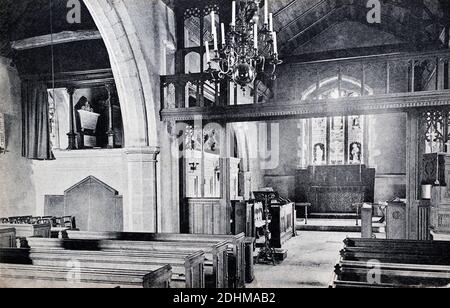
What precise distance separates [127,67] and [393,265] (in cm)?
463

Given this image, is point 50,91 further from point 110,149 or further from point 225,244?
point 225,244

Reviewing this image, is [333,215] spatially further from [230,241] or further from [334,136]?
[230,241]

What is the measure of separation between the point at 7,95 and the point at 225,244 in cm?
525

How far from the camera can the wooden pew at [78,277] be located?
120 inches

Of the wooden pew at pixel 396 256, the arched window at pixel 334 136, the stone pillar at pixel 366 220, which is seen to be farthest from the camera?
the arched window at pixel 334 136

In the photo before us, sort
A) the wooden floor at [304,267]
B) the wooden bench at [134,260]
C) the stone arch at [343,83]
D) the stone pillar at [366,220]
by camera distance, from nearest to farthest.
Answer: the wooden bench at [134,260]
the wooden floor at [304,267]
the stone pillar at [366,220]
the stone arch at [343,83]

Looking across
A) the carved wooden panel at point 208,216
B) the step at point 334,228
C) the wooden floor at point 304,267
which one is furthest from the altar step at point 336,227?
the carved wooden panel at point 208,216

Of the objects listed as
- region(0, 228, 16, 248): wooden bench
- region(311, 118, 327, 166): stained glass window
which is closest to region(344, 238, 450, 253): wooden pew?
region(0, 228, 16, 248): wooden bench

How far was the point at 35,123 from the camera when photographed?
24.3 feet

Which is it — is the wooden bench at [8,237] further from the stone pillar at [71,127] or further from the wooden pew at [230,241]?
the stone pillar at [71,127]

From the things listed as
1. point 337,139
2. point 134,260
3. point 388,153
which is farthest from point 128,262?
point 337,139

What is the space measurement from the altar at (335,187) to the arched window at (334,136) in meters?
0.33

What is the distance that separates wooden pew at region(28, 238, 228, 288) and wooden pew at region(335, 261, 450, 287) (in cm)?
150
